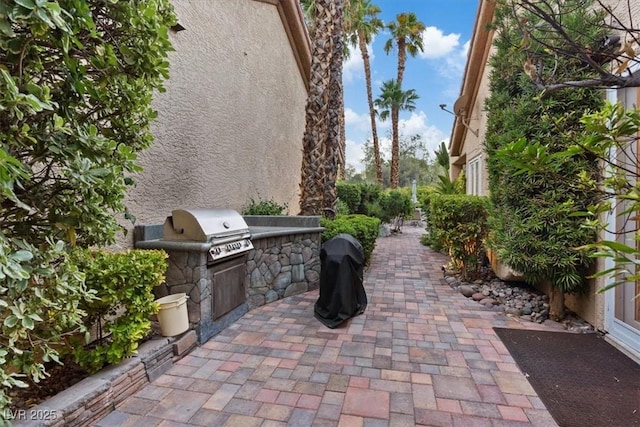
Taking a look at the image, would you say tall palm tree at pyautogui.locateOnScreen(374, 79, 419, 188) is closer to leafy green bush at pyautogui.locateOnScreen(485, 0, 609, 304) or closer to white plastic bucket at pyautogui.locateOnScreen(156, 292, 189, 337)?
leafy green bush at pyautogui.locateOnScreen(485, 0, 609, 304)

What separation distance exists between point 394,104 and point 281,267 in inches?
799

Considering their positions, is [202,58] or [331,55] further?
[331,55]

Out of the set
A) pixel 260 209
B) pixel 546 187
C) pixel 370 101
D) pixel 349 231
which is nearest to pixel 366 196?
pixel 260 209

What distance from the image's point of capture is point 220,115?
6.82m

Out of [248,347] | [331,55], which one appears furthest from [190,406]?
[331,55]

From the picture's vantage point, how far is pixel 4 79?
1.58m

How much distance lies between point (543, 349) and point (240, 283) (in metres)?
4.28

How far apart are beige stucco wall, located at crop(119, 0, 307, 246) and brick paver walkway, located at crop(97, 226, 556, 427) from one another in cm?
248

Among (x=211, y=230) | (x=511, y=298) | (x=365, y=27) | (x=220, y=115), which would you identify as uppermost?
(x=365, y=27)

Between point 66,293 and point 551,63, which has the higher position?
point 551,63

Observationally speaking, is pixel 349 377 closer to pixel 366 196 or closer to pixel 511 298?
pixel 511 298

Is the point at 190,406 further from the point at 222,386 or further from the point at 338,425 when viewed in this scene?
the point at 338,425

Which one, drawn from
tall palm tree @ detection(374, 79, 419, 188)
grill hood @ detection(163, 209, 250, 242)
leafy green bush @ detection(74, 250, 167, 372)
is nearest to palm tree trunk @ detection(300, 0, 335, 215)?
grill hood @ detection(163, 209, 250, 242)

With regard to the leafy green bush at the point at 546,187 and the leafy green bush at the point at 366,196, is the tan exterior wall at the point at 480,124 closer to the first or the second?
the leafy green bush at the point at 546,187
